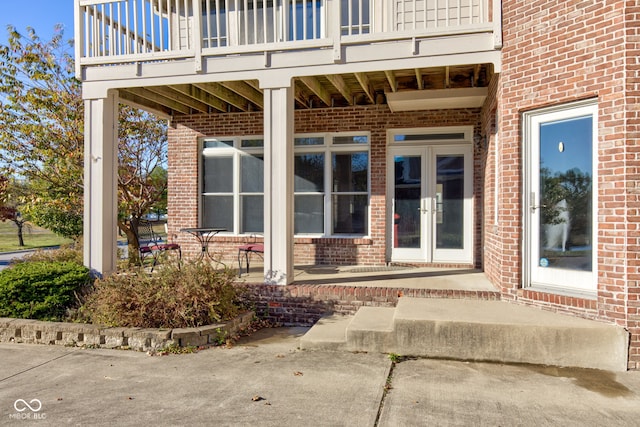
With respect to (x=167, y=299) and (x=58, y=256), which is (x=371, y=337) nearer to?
(x=167, y=299)

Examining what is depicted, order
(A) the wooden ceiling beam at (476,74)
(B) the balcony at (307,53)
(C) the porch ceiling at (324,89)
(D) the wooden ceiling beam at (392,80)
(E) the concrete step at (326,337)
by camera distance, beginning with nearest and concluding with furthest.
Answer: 1. (E) the concrete step at (326,337)
2. (B) the balcony at (307,53)
3. (D) the wooden ceiling beam at (392,80)
4. (A) the wooden ceiling beam at (476,74)
5. (C) the porch ceiling at (324,89)

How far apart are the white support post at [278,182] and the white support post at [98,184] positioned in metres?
2.49

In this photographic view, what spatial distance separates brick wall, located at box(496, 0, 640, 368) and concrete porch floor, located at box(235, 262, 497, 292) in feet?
2.61

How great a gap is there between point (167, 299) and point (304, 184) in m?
3.83

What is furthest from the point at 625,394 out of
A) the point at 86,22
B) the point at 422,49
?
the point at 86,22

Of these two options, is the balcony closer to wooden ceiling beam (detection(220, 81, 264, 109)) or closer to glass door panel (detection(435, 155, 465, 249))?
wooden ceiling beam (detection(220, 81, 264, 109))

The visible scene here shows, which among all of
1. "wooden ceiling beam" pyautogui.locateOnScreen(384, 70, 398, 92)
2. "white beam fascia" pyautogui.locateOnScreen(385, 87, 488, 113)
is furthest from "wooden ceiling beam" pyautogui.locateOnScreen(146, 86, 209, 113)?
"white beam fascia" pyautogui.locateOnScreen(385, 87, 488, 113)

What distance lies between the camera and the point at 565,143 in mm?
4836

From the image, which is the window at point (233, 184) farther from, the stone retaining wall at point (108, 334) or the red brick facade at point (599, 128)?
the red brick facade at point (599, 128)

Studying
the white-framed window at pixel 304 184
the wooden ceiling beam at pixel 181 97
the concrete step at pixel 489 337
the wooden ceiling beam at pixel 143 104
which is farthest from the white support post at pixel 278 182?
the wooden ceiling beam at pixel 143 104

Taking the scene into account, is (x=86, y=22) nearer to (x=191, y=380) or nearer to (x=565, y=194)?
(x=191, y=380)

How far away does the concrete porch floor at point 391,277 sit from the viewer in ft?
19.4

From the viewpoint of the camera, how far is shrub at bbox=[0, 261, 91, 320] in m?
5.54

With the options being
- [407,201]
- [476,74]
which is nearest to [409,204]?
[407,201]
